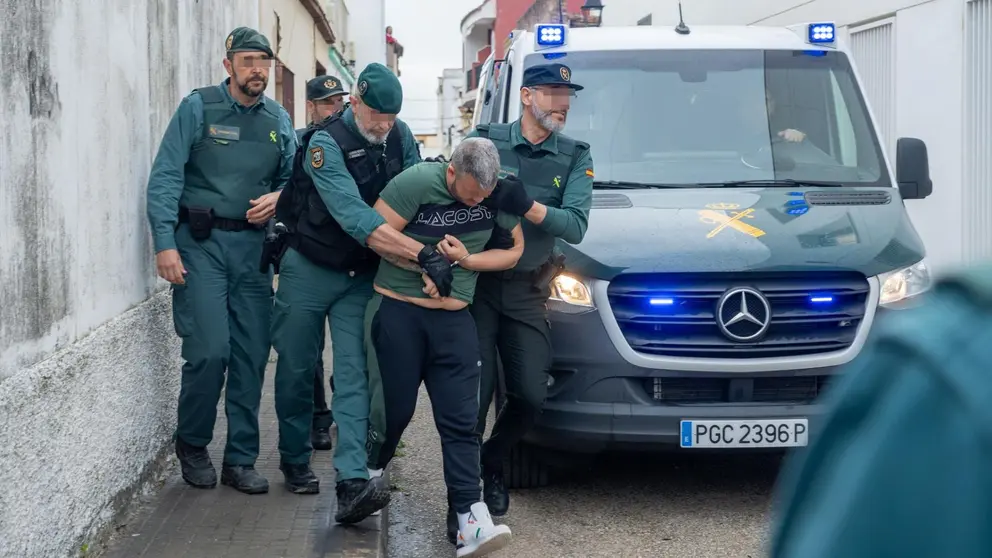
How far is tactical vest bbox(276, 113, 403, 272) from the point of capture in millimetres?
5195

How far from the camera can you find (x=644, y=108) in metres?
6.65

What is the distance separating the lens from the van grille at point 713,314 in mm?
5488

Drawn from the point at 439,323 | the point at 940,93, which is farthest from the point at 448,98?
the point at 439,323

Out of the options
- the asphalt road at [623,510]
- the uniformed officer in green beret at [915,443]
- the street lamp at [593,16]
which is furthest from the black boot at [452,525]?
the street lamp at [593,16]

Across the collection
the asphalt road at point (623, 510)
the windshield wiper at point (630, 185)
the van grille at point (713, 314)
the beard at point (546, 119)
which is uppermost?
the beard at point (546, 119)

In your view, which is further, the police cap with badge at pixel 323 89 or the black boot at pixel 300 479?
the police cap with badge at pixel 323 89

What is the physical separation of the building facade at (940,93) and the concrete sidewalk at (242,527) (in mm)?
7137

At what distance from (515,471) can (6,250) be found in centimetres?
312

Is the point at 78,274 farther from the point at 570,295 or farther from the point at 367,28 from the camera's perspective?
the point at 367,28

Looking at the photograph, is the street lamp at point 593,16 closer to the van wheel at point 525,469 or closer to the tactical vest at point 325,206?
the van wheel at point 525,469

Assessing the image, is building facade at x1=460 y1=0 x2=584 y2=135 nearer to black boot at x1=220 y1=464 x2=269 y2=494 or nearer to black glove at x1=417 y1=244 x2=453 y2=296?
A: black boot at x1=220 y1=464 x2=269 y2=494

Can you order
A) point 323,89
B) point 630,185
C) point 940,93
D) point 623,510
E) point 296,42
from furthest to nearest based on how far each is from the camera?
point 296,42
point 940,93
point 323,89
point 630,185
point 623,510

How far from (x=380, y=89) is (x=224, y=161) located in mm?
929

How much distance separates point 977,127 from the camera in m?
11.6
